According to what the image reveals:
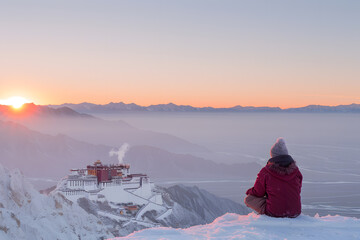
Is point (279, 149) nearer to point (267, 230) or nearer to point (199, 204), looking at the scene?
point (267, 230)

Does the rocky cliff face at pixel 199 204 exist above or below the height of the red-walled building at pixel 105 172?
below

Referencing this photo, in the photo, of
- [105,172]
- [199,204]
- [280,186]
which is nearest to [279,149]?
[280,186]

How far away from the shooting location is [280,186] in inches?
353

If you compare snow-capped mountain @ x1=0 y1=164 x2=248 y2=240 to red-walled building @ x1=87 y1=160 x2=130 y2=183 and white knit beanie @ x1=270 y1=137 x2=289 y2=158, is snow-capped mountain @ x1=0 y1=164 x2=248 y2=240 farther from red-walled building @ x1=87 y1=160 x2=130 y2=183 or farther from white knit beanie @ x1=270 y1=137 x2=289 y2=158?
white knit beanie @ x1=270 y1=137 x2=289 y2=158

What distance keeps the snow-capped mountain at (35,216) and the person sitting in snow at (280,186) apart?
10139 mm

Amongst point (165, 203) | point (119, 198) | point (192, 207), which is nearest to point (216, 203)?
point (192, 207)

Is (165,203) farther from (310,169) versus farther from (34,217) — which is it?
(310,169)

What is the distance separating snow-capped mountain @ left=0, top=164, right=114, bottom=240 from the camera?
16.1 metres

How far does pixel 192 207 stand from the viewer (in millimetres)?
82688

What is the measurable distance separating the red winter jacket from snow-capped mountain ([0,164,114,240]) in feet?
33.4

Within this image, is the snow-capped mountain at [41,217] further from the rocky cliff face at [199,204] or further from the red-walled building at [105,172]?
the rocky cliff face at [199,204]

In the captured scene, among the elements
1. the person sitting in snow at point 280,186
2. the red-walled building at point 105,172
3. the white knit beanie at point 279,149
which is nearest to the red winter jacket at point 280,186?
the person sitting in snow at point 280,186

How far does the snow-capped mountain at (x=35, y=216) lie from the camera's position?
16089 mm

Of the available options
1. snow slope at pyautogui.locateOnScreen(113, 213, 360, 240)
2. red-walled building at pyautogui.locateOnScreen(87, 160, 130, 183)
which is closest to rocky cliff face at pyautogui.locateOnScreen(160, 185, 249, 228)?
red-walled building at pyautogui.locateOnScreen(87, 160, 130, 183)
